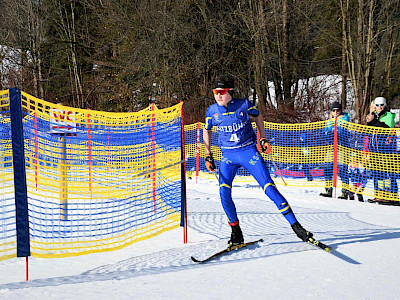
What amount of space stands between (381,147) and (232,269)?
6.51 metres

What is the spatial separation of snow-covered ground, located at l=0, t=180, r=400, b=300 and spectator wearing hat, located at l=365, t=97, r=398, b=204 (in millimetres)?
2621

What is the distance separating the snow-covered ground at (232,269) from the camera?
3898 mm

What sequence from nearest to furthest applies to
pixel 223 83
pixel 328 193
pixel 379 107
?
pixel 223 83 → pixel 379 107 → pixel 328 193

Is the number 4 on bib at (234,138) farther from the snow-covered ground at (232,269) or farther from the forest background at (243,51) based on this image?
the forest background at (243,51)

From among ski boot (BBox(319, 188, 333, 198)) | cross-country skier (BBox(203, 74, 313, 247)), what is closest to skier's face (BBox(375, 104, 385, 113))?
ski boot (BBox(319, 188, 333, 198))

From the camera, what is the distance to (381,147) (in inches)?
388

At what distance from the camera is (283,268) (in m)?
4.62

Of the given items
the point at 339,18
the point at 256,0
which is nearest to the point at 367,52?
the point at 339,18

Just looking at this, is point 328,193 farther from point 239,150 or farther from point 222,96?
point 222,96

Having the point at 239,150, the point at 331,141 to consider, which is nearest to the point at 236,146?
the point at 239,150

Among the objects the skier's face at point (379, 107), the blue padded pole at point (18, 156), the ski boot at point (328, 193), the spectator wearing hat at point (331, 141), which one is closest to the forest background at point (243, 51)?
the spectator wearing hat at point (331, 141)

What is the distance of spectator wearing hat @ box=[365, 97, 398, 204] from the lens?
969cm

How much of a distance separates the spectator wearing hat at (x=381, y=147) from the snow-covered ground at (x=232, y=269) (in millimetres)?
2621

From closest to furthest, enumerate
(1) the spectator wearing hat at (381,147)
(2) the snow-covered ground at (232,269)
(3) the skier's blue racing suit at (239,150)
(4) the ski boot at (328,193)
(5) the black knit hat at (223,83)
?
(2) the snow-covered ground at (232,269), (3) the skier's blue racing suit at (239,150), (5) the black knit hat at (223,83), (1) the spectator wearing hat at (381,147), (4) the ski boot at (328,193)
